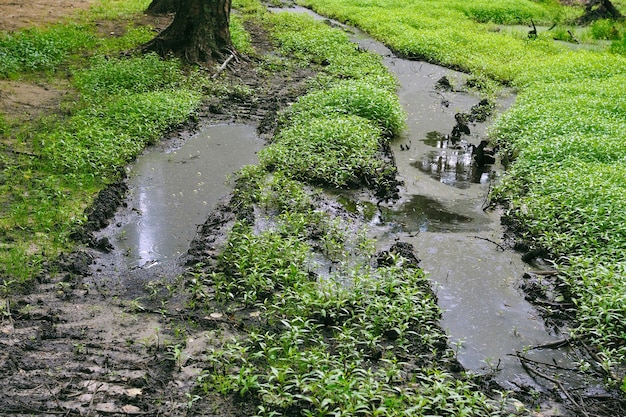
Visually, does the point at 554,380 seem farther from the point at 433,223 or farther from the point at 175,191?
the point at 175,191

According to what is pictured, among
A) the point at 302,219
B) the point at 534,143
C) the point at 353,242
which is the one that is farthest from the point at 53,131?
the point at 534,143

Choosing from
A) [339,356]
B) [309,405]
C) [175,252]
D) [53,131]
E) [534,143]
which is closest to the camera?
[309,405]

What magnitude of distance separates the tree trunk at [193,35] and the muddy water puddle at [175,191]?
3508mm

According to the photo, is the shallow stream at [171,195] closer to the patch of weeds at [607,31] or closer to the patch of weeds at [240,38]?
the patch of weeds at [240,38]

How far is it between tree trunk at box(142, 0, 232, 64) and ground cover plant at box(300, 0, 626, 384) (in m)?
5.48

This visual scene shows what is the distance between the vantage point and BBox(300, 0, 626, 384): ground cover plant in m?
6.37

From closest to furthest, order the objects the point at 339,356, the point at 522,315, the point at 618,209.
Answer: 1. the point at 339,356
2. the point at 522,315
3. the point at 618,209

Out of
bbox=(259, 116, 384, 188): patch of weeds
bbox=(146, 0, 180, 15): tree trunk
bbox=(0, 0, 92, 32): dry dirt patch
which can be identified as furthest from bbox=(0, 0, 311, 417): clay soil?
bbox=(146, 0, 180, 15): tree trunk

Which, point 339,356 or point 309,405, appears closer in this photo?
point 309,405

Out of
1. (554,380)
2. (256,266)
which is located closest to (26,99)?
(256,266)

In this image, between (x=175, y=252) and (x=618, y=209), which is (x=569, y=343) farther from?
(x=175, y=252)

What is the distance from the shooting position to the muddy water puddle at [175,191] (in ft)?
22.7

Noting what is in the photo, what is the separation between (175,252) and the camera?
6.82 meters

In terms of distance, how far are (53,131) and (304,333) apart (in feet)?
18.4
